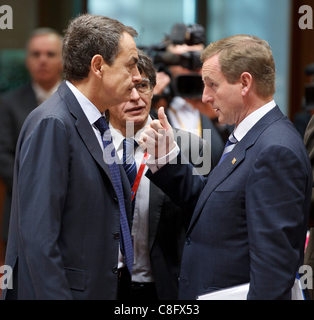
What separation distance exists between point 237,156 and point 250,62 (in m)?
0.31

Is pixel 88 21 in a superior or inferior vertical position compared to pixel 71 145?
superior

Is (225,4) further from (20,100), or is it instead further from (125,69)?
(125,69)

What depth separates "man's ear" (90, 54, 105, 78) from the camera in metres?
1.46

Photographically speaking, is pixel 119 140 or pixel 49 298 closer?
pixel 49 298

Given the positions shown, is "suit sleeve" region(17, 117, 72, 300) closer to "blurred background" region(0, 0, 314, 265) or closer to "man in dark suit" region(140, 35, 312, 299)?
"man in dark suit" region(140, 35, 312, 299)

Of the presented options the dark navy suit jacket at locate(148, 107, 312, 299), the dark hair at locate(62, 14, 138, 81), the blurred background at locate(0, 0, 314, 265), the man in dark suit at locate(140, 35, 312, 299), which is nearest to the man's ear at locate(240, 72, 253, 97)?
the man in dark suit at locate(140, 35, 312, 299)

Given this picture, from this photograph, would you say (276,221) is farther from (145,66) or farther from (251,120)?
(145,66)

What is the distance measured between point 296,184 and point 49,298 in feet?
2.49

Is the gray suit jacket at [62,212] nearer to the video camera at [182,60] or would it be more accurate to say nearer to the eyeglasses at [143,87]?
the eyeglasses at [143,87]

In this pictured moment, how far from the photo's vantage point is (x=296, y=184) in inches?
51.2

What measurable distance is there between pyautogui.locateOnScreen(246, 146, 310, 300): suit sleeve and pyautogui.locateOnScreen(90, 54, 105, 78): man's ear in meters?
0.58

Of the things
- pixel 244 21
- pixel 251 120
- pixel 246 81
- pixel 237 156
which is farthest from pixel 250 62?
pixel 244 21

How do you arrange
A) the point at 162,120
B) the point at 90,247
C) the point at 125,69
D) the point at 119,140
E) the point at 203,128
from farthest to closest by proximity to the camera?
the point at 203,128 < the point at 119,140 < the point at 162,120 < the point at 125,69 < the point at 90,247

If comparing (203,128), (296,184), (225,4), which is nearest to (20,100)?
(203,128)
